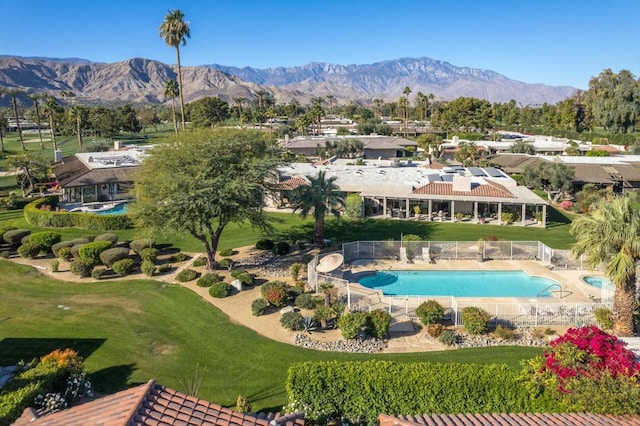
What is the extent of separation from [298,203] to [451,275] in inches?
443

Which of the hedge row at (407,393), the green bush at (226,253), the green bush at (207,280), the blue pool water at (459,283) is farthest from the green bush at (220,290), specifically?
the hedge row at (407,393)

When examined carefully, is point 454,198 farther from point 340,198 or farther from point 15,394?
point 15,394

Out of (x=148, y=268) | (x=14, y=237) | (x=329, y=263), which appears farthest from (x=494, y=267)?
(x=14, y=237)

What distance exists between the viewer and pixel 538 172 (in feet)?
162

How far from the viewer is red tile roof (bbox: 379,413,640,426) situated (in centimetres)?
1027

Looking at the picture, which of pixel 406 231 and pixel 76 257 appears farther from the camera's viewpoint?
pixel 406 231

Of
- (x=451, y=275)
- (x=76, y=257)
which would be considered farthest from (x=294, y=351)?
(x=76, y=257)

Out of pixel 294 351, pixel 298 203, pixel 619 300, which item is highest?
pixel 298 203

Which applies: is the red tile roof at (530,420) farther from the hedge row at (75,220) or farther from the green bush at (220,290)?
the hedge row at (75,220)

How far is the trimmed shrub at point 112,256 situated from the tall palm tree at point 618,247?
2566 centimetres

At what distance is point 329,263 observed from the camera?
26.4 meters

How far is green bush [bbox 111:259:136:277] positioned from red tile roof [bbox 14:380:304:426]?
18.5m

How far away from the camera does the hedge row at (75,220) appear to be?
37.1 meters

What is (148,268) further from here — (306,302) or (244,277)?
(306,302)
